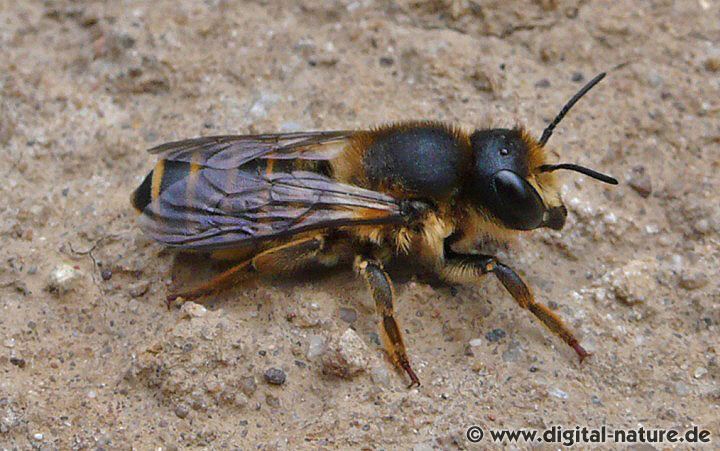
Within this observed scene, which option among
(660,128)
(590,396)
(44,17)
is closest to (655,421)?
(590,396)

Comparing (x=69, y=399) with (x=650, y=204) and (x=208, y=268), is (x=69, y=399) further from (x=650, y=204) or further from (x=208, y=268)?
(x=650, y=204)

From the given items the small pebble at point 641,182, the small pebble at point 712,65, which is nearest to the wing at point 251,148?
the small pebble at point 641,182

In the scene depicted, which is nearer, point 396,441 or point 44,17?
point 396,441

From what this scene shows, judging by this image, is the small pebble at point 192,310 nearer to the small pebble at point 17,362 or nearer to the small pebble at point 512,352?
the small pebble at point 17,362

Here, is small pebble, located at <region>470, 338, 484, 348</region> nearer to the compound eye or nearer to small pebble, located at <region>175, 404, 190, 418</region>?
the compound eye

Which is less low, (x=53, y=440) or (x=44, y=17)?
(x=44, y=17)

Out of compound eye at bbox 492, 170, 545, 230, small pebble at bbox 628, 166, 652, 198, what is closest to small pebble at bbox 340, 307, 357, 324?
compound eye at bbox 492, 170, 545, 230
